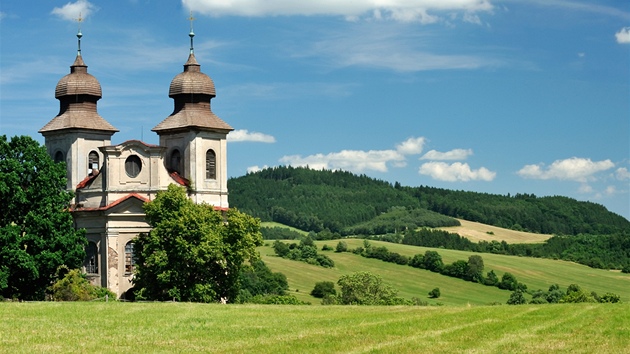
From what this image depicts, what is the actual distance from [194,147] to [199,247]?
1280 cm

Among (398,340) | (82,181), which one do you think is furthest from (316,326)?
(82,181)

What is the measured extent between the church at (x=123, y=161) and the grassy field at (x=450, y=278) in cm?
3622

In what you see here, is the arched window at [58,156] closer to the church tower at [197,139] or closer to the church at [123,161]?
the church at [123,161]

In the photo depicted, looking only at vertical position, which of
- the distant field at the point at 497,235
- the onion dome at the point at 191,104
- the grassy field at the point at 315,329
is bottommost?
the grassy field at the point at 315,329

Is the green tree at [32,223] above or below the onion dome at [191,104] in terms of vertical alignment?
below

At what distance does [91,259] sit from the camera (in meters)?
67.8

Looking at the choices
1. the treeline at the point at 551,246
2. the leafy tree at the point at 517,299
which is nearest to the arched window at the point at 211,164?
the leafy tree at the point at 517,299

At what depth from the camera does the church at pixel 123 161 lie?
2638 inches

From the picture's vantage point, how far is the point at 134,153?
224 feet

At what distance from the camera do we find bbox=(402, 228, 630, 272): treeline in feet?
557

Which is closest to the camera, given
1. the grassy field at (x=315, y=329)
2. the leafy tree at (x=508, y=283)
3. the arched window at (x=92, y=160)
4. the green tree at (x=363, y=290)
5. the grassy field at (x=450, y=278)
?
the grassy field at (x=315, y=329)

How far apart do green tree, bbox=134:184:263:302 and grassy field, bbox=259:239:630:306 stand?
43328mm

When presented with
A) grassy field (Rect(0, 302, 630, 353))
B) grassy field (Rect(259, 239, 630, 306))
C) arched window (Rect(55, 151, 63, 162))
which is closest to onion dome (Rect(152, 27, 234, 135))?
arched window (Rect(55, 151, 63, 162))

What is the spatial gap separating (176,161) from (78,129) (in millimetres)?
7252
